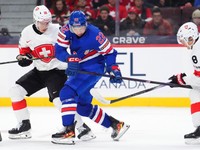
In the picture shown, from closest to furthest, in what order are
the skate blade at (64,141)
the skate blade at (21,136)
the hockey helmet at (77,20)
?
1. the hockey helmet at (77,20)
2. the skate blade at (64,141)
3. the skate blade at (21,136)

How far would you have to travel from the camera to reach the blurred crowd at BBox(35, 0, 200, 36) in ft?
29.2

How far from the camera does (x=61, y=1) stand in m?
9.15

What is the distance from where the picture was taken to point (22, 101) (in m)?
6.41

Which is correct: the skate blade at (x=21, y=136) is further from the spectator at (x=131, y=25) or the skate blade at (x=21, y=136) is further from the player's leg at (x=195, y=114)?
the spectator at (x=131, y=25)

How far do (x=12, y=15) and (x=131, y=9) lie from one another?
4.79 ft

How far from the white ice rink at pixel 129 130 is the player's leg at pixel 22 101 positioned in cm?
10

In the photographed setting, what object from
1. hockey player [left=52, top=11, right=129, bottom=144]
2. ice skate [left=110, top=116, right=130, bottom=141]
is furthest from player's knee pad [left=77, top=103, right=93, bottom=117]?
ice skate [left=110, top=116, right=130, bottom=141]

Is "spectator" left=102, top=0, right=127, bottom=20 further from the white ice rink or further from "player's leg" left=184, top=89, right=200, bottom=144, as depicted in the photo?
"player's leg" left=184, top=89, right=200, bottom=144

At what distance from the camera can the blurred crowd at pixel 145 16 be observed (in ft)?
29.2

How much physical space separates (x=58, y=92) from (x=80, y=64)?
1.28ft

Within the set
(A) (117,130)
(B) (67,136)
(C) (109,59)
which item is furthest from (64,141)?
(C) (109,59)

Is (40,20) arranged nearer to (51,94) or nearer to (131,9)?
(51,94)

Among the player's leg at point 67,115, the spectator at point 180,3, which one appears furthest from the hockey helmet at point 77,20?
the spectator at point 180,3

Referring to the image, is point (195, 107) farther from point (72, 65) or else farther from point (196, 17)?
point (196, 17)
